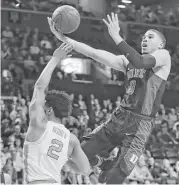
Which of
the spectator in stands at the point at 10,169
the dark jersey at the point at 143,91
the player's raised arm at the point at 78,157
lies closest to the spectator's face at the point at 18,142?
the spectator in stands at the point at 10,169

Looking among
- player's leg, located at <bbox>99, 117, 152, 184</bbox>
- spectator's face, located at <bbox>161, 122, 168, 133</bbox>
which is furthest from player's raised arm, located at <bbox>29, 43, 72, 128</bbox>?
spectator's face, located at <bbox>161, 122, 168, 133</bbox>

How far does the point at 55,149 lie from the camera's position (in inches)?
180

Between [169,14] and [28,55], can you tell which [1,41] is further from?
[169,14]

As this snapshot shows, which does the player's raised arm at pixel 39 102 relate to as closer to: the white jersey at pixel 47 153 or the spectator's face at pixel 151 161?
the white jersey at pixel 47 153

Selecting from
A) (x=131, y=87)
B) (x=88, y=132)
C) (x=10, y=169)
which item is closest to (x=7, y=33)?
(x=88, y=132)

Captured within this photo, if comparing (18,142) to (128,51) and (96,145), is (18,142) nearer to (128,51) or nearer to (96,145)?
(96,145)

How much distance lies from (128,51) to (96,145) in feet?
3.87

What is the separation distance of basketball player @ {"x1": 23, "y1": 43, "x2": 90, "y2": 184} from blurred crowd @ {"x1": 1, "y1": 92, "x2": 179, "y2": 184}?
6444 millimetres

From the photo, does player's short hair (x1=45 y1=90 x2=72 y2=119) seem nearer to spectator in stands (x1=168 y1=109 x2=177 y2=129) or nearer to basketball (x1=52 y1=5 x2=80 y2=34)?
basketball (x1=52 y1=5 x2=80 y2=34)

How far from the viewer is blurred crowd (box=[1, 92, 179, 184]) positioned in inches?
464

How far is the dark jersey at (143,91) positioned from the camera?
5.89 metres

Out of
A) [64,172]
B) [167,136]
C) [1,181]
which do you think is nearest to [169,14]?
[167,136]

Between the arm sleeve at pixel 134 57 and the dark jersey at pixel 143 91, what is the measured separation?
34 cm

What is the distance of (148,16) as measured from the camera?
59.7 feet
